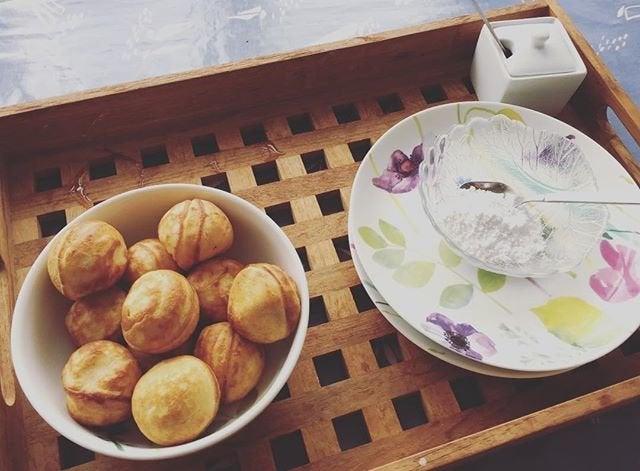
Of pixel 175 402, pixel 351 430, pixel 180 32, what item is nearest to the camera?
pixel 175 402

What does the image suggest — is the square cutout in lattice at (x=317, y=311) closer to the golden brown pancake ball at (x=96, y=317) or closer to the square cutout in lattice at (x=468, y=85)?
the golden brown pancake ball at (x=96, y=317)

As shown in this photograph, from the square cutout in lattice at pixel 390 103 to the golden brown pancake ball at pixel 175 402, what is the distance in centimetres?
32

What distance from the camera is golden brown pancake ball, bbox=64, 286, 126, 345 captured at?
0.38 meters

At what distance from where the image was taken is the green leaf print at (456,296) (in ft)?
1.52

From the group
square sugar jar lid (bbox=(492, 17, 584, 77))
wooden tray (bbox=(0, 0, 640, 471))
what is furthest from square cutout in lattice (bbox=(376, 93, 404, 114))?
square sugar jar lid (bbox=(492, 17, 584, 77))

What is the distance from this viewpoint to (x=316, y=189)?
522 mm

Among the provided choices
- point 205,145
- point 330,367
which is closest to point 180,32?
point 205,145

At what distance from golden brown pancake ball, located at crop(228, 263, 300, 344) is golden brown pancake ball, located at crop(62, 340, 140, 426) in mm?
69

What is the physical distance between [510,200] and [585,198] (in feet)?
Result: 0.19

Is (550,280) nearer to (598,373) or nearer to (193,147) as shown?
(598,373)

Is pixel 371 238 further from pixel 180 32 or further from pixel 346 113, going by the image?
pixel 180 32

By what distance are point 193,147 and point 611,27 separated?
51 cm

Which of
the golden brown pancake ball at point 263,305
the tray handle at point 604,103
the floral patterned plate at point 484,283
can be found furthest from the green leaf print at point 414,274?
the tray handle at point 604,103

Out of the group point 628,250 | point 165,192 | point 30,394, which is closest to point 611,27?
point 628,250
